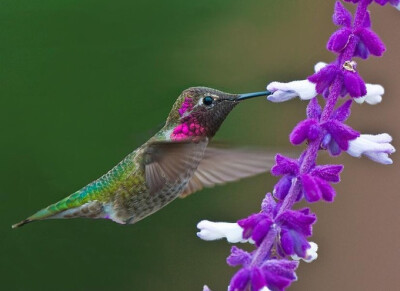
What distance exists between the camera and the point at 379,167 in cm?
482

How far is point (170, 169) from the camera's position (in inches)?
100

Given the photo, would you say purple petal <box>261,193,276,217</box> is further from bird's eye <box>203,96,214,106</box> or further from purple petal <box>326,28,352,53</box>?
bird's eye <box>203,96,214,106</box>

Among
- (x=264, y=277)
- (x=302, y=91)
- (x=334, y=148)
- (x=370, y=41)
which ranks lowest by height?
(x=264, y=277)

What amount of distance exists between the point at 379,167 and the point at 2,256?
8.65 feet

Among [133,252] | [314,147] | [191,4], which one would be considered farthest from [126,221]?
[191,4]

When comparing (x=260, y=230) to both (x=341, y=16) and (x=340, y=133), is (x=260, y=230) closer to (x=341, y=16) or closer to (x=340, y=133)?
(x=340, y=133)

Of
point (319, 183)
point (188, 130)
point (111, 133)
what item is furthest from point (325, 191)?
point (111, 133)

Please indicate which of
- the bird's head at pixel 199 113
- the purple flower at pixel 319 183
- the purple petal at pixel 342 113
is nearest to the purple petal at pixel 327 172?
the purple flower at pixel 319 183

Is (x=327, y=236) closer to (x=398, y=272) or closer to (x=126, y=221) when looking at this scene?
(x=398, y=272)

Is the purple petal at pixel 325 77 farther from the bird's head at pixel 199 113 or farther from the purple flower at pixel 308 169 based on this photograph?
the bird's head at pixel 199 113

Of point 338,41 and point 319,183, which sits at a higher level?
point 338,41

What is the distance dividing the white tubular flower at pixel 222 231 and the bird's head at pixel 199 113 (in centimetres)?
103

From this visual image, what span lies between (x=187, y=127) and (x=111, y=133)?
2135mm

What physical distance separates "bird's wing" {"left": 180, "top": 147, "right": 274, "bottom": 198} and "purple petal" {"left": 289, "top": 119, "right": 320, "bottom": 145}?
0.81 metres
